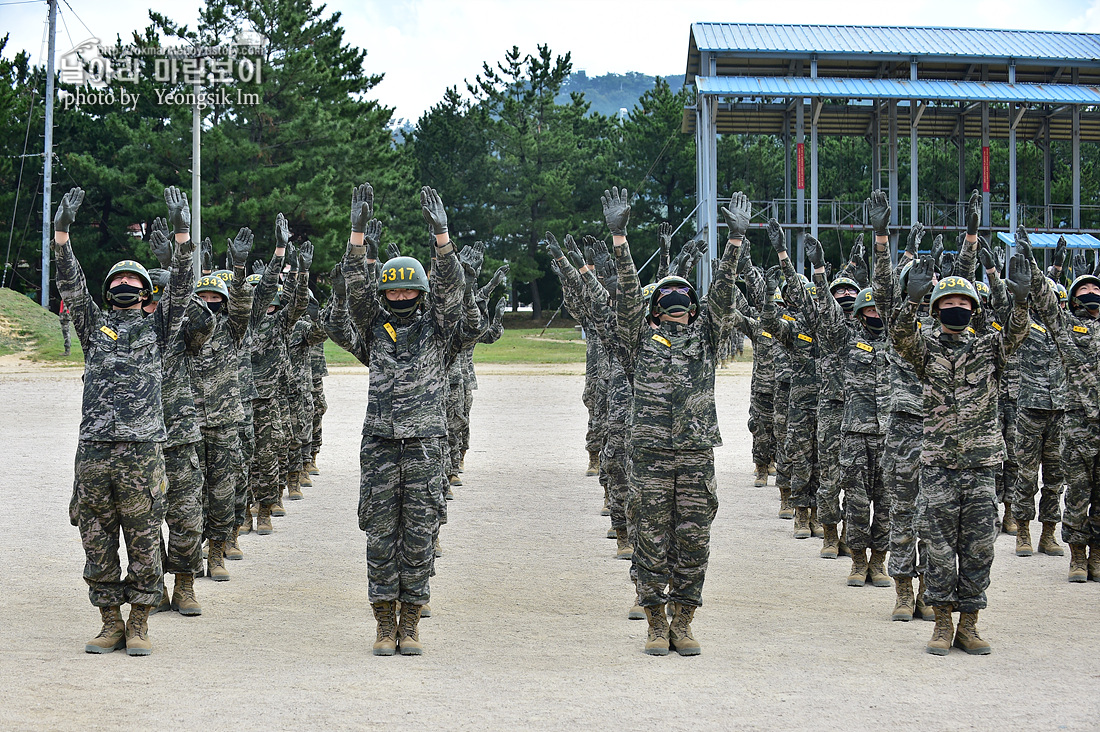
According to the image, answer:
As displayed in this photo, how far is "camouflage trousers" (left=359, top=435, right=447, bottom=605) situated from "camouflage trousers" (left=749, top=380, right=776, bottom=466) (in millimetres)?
7125

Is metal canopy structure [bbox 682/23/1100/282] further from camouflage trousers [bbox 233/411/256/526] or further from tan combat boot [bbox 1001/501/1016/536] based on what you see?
camouflage trousers [bbox 233/411/256/526]

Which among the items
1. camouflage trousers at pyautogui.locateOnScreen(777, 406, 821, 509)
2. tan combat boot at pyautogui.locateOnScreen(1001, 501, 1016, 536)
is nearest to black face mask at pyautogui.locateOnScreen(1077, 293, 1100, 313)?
tan combat boot at pyautogui.locateOnScreen(1001, 501, 1016, 536)

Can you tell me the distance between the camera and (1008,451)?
11.1 meters

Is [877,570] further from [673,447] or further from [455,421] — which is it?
[455,421]

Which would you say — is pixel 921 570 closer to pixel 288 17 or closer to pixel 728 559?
pixel 728 559

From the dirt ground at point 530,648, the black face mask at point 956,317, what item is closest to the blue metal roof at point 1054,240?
the dirt ground at point 530,648

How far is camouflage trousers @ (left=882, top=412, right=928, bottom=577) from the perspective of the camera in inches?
309

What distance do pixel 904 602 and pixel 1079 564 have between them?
2.17m

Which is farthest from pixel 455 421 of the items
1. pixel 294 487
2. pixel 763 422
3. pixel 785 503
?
pixel 785 503

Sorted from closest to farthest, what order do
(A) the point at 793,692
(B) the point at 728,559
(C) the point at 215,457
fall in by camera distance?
1. (A) the point at 793,692
2. (C) the point at 215,457
3. (B) the point at 728,559

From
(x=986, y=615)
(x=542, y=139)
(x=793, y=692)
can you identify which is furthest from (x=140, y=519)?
(x=542, y=139)

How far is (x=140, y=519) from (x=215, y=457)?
6.26 feet

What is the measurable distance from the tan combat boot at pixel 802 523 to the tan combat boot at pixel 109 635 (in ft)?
21.4

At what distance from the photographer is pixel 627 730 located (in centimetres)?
551
